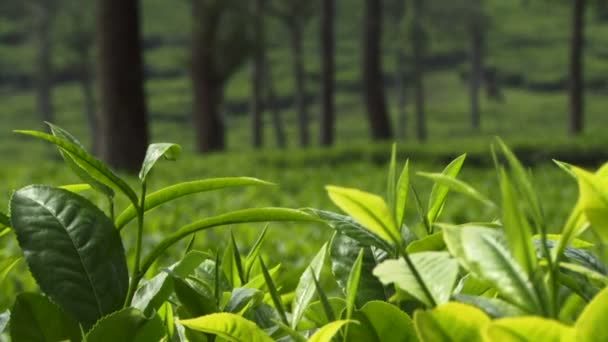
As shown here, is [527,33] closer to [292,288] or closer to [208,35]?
[208,35]

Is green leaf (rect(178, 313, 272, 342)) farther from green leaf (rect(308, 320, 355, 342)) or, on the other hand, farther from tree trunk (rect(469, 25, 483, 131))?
tree trunk (rect(469, 25, 483, 131))

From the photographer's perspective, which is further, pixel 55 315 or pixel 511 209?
pixel 55 315

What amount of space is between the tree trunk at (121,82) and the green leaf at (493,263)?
10.3m

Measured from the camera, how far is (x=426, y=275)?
542 millimetres

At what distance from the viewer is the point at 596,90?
58688 millimetres

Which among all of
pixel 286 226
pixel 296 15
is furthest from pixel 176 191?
pixel 296 15

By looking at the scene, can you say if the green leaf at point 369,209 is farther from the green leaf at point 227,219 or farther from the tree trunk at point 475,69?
the tree trunk at point 475,69

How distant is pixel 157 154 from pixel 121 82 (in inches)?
400

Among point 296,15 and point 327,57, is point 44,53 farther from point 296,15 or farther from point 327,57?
point 327,57

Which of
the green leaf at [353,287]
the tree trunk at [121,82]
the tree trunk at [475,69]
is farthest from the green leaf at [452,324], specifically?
the tree trunk at [475,69]

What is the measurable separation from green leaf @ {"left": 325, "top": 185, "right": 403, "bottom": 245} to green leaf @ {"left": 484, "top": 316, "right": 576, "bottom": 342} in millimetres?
124

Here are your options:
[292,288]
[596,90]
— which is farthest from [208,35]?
[596,90]

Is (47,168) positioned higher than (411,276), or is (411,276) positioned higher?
(411,276)

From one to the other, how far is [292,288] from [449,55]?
67221 mm
